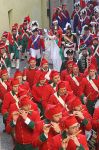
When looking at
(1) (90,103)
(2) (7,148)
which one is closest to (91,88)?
(1) (90,103)

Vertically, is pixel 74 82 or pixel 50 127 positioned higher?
pixel 50 127

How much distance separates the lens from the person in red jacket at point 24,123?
30.2 ft

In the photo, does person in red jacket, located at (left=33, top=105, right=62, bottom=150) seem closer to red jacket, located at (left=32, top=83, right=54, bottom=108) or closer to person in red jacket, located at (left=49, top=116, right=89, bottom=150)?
person in red jacket, located at (left=49, top=116, right=89, bottom=150)

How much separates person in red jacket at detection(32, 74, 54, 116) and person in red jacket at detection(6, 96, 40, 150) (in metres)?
2.32

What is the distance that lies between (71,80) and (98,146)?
11.4 feet

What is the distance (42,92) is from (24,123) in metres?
2.89

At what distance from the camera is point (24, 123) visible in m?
9.40

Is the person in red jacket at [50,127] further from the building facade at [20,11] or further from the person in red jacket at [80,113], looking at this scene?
the building facade at [20,11]

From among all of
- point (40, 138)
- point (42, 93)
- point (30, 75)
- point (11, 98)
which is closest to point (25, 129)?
point (40, 138)

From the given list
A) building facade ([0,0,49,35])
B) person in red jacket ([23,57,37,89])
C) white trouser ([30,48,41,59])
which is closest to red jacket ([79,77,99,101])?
person in red jacket ([23,57,37,89])

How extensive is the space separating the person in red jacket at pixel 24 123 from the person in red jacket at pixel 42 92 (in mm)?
2322

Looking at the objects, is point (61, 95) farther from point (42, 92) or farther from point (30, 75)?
point (30, 75)

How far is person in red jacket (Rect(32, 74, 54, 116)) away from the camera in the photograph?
39.7 feet

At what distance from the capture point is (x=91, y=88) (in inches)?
480
